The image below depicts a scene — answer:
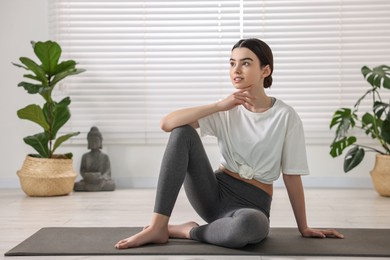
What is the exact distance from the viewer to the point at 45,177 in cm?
494

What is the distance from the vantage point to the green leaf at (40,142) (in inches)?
198

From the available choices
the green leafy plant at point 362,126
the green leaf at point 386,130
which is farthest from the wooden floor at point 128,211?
the green leaf at point 386,130

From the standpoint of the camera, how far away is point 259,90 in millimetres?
2979

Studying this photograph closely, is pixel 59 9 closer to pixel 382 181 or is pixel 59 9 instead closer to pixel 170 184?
pixel 382 181

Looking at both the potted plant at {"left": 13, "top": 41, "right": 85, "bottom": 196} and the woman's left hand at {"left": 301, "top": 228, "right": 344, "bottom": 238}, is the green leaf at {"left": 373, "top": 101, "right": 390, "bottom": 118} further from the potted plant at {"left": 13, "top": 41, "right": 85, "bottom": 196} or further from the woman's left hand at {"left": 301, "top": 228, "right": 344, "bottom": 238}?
the potted plant at {"left": 13, "top": 41, "right": 85, "bottom": 196}

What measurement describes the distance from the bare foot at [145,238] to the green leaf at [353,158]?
7.66ft

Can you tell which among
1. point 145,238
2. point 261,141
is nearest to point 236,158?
point 261,141

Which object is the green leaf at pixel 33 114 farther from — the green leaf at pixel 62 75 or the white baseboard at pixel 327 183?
the white baseboard at pixel 327 183

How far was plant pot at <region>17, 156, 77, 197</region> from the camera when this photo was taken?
16.2 feet

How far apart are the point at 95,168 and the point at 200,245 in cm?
A: 255

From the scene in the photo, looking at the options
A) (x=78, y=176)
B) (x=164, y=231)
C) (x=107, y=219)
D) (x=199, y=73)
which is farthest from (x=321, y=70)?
(x=164, y=231)

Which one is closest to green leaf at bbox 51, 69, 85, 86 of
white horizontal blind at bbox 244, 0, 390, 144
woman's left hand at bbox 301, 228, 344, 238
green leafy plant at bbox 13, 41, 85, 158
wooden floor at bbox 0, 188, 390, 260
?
green leafy plant at bbox 13, 41, 85, 158

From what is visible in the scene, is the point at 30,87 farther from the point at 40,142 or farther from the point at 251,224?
the point at 251,224

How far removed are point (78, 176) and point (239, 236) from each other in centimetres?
299
